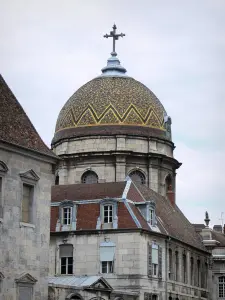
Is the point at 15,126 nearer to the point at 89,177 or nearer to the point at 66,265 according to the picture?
the point at 66,265

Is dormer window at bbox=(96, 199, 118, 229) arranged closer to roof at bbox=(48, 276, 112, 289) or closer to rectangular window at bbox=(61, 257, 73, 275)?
rectangular window at bbox=(61, 257, 73, 275)

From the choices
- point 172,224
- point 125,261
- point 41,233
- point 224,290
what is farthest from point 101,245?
point 224,290

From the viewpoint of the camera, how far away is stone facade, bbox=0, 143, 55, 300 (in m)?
32.9

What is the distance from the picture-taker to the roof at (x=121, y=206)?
49750 millimetres

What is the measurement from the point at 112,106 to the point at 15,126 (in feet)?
98.4

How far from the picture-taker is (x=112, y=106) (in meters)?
64.8

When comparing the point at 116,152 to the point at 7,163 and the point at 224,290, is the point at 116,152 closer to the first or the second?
the point at 224,290

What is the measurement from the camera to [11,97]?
36.5 metres

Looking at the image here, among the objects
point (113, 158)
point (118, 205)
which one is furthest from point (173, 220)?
point (118, 205)

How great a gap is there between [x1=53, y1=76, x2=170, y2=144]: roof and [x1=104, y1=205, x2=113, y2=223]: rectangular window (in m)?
14.6

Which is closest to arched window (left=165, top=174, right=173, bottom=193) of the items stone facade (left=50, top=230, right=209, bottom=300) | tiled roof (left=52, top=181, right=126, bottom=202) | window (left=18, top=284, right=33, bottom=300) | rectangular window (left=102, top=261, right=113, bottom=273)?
tiled roof (left=52, top=181, right=126, bottom=202)

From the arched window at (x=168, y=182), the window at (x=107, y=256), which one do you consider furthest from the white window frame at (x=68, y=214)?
the arched window at (x=168, y=182)

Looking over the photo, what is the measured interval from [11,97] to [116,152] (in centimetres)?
2685

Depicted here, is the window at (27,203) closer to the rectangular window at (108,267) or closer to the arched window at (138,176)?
the rectangular window at (108,267)
